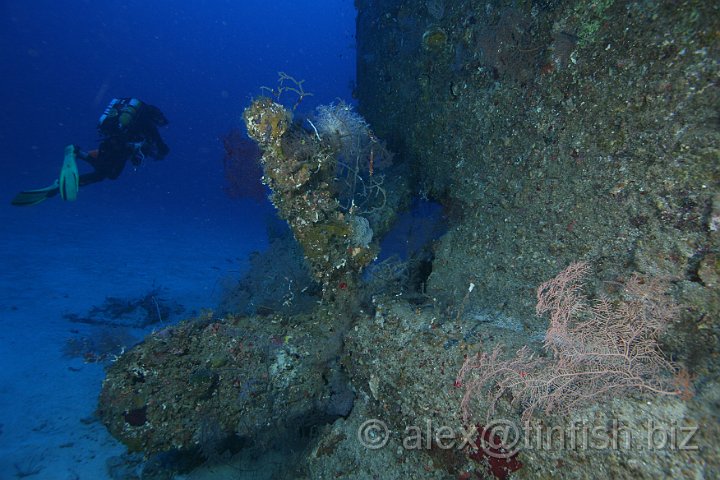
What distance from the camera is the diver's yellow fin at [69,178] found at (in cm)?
757

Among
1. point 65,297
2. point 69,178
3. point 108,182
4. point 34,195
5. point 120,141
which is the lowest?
point 65,297

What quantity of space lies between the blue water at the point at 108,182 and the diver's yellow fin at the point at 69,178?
3.17 metres

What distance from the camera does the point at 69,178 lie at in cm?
761

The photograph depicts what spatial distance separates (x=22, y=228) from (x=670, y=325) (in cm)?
2609

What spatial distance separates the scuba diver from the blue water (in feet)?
7.25

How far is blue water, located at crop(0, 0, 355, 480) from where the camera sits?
Result: 5737 mm

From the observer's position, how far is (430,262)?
5082mm

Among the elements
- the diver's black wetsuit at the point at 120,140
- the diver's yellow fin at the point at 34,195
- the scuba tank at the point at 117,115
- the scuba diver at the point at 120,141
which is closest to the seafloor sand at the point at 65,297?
the diver's yellow fin at the point at 34,195

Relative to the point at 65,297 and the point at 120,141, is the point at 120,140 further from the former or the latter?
the point at 65,297

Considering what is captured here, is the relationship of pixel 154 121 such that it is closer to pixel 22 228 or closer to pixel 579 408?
pixel 579 408

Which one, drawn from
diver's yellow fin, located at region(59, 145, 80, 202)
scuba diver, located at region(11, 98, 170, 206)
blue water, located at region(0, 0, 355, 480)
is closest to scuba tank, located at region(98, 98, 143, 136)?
scuba diver, located at region(11, 98, 170, 206)

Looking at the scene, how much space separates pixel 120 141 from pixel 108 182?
223 ft

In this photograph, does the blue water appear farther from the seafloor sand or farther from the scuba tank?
the scuba tank

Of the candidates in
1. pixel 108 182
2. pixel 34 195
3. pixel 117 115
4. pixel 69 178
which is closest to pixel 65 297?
pixel 34 195
